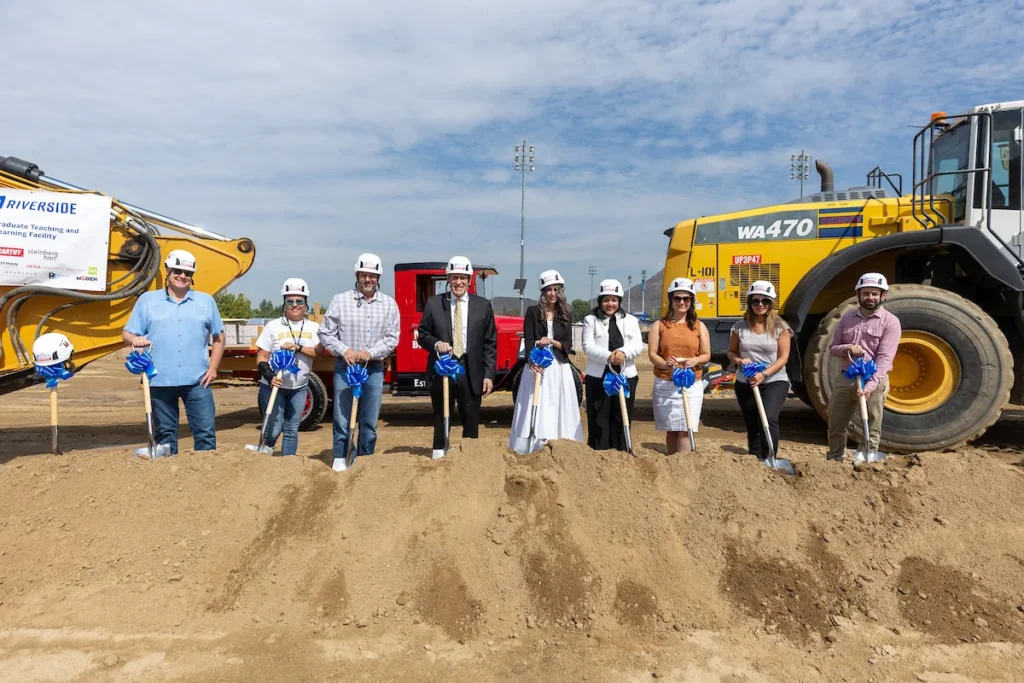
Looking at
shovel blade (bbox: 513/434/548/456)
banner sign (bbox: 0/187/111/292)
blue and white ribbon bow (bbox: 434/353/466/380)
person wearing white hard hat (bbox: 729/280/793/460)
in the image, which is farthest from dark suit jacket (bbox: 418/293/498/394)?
banner sign (bbox: 0/187/111/292)

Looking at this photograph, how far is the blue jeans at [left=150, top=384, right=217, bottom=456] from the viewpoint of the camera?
4.45 metres

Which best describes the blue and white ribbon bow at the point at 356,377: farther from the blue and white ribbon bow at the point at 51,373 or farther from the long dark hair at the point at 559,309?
the blue and white ribbon bow at the point at 51,373

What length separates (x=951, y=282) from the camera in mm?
6703

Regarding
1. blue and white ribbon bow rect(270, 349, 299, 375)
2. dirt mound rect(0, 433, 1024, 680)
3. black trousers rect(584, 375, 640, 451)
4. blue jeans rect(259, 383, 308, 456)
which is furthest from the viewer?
blue jeans rect(259, 383, 308, 456)

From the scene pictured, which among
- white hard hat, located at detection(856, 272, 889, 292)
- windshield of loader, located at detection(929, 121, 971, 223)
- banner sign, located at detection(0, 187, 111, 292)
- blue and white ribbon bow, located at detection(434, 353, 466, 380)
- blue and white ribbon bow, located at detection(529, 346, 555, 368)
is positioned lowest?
blue and white ribbon bow, located at detection(434, 353, 466, 380)

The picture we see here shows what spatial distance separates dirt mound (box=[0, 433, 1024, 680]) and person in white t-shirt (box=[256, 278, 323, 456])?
106cm

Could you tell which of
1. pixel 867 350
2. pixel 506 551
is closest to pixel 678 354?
pixel 867 350

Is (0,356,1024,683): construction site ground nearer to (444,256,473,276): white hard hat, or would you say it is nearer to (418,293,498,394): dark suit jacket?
(418,293,498,394): dark suit jacket

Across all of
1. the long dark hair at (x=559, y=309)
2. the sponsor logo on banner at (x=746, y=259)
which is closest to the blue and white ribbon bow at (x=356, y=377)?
the long dark hair at (x=559, y=309)

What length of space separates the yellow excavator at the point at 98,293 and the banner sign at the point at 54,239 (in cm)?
9

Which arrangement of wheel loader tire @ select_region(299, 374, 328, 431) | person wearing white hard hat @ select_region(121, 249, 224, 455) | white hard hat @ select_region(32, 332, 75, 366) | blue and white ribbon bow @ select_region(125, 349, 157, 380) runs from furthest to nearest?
wheel loader tire @ select_region(299, 374, 328, 431), white hard hat @ select_region(32, 332, 75, 366), person wearing white hard hat @ select_region(121, 249, 224, 455), blue and white ribbon bow @ select_region(125, 349, 157, 380)

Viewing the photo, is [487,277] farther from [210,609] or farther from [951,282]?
[210,609]

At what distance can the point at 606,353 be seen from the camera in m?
4.78

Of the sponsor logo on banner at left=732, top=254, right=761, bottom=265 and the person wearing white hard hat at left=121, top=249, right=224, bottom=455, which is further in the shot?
the sponsor logo on banner at left=732, top=254, right=761, bottom=265
